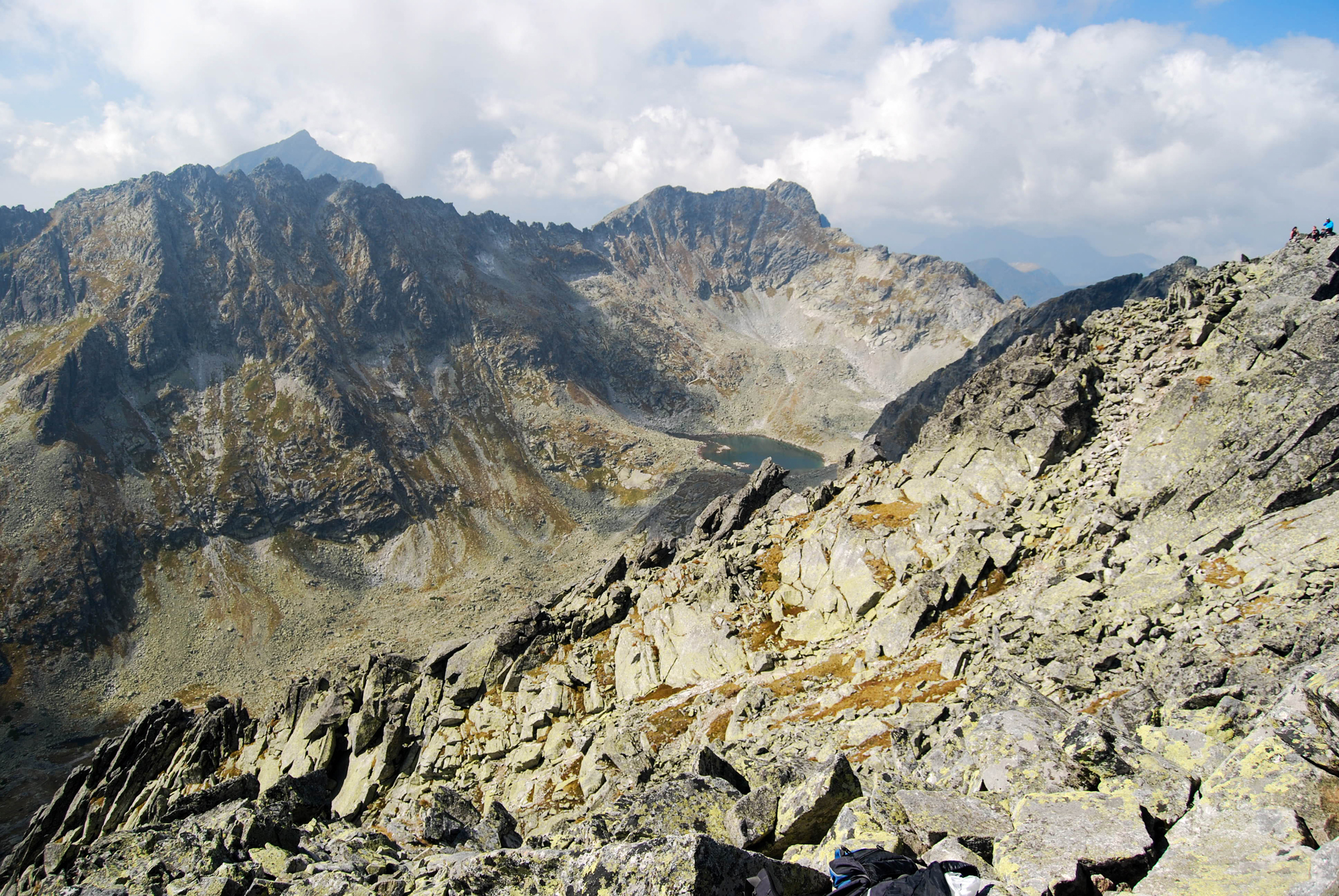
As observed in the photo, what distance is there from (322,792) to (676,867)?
27828mm

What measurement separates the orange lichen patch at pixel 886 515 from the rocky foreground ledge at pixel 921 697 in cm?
26

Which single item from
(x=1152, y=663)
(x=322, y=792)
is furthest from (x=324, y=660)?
(x=1152, y=663)

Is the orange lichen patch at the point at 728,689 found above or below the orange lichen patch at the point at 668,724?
above

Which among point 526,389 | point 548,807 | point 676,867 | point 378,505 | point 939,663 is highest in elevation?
point 526,389

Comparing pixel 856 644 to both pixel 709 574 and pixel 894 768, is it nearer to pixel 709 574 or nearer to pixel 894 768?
pixel 709 574

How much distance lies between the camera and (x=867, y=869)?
9188 mm

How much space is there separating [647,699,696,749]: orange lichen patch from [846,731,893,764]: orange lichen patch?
1183 cm

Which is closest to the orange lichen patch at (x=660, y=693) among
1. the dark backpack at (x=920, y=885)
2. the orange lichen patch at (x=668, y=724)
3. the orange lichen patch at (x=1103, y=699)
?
the orange lichen patch at (x=668, y=724)

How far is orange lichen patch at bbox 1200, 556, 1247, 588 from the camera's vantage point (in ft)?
66.0

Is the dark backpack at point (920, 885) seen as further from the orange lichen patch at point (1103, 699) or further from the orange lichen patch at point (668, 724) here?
the orange lichen patch at point (668, 724)

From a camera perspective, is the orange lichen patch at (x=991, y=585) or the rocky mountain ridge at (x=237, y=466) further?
the rocky mountain ridge at (x=237, y=466)

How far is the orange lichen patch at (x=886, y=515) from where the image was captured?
39.7 m

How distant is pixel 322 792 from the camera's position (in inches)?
1170

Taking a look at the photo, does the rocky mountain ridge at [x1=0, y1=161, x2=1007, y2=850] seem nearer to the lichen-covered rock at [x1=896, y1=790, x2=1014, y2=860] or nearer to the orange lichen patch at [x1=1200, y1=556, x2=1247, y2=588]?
the orange lichen patch at [x1=1200, y1=556, x2=1247, y2=588]
